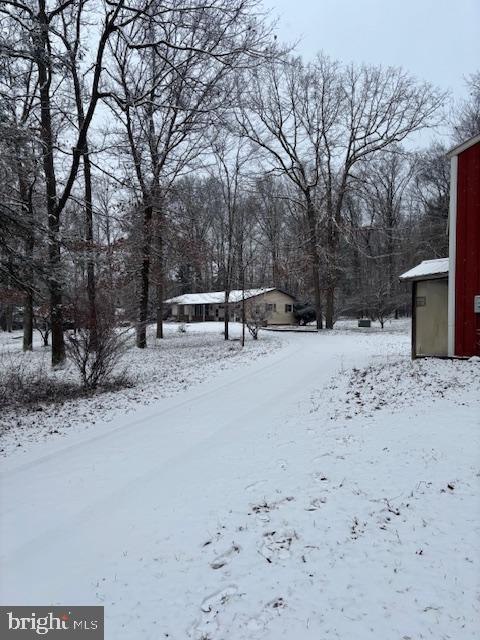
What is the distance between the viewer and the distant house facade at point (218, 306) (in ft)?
123

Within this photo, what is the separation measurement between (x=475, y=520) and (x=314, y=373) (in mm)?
7455

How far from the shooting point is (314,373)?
1080 cm

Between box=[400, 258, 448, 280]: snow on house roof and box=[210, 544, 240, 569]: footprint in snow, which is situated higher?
box=[400, 258, 448, 280]: snow on house roof

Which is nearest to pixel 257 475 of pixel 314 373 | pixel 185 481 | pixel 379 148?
pixel 185 481

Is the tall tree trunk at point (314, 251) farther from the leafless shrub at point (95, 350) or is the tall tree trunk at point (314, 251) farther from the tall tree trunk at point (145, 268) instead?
the leafless shrub at point (95, 350)

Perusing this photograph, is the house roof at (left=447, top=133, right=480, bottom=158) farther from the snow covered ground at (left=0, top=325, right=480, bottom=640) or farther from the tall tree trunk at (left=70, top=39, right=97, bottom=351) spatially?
the tall tree trunk at (left=70, top=39, right=97, bottom=351)

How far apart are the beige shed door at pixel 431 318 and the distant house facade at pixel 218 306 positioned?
60.8 ft

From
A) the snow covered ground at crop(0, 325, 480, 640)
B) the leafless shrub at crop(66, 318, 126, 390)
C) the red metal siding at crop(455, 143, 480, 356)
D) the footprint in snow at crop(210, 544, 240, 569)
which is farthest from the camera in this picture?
the leafless shrub at crop(66, 318, 126, 390)

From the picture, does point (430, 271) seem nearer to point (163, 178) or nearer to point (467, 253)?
point (467, 253)

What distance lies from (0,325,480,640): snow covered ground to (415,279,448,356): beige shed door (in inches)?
176

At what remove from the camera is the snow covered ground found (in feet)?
8.50

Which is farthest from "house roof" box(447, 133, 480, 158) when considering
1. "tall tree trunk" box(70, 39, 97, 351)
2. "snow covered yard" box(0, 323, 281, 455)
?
"tall tree trunk" box(70, 39, 97, 351)

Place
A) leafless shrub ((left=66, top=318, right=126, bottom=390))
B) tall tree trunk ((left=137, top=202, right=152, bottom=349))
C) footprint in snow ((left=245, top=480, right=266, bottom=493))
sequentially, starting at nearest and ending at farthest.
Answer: footprint in snow ((left=245, top=480, right=266, bottom=493)) → leafless shrub ((left=66, top=318, right=126, bottom=390)) → tall tree trunk ((left=137, top=202, right=152, bottom=349))

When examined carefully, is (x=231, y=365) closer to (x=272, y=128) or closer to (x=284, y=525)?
(x=284, y=525)
